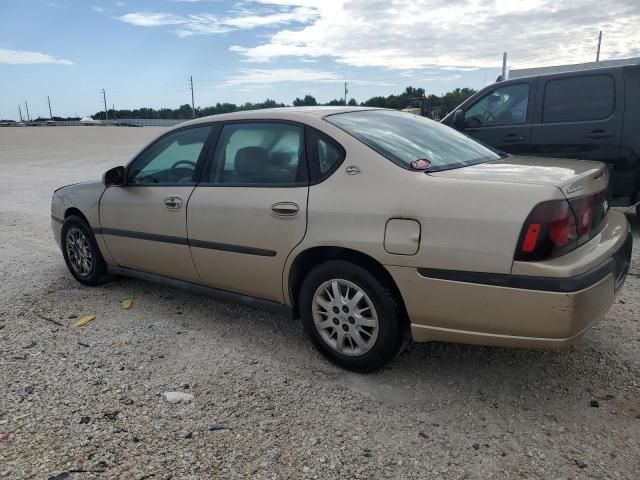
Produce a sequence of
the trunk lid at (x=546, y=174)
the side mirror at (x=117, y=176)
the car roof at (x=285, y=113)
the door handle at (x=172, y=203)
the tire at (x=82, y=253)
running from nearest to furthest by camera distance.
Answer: the trunk lid at (x=546, y=174) < the car roof at (x=285, y=113) < the door handle at (x=172, y=203) < the side mirror at (x=117, y=176) < the tire at (x=82, y=253)

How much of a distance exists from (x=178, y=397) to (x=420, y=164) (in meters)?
1.90

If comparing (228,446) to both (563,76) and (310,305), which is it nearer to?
(310,305)

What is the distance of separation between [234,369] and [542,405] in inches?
70.3

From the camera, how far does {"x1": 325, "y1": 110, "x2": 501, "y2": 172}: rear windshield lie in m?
3.08

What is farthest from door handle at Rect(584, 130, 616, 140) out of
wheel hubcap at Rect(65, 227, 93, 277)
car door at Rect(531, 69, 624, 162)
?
wheel hubcap at Rect(65, 227, 93, 277)

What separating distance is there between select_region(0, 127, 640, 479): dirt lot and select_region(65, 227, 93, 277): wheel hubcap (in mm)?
745

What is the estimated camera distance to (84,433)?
8.78 ft

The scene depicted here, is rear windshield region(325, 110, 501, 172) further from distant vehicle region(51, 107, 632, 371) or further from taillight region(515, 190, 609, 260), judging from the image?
taillight region(515, 190, 609, 260)

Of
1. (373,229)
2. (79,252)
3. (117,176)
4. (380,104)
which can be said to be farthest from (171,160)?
(380,104)

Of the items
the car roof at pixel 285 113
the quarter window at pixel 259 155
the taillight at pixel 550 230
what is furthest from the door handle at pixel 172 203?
the taillight at pixel 550 230

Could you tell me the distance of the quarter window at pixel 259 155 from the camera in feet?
10.8

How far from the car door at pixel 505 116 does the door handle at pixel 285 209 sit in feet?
14.9

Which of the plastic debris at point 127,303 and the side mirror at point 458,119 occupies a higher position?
the side mirror at point 458,119

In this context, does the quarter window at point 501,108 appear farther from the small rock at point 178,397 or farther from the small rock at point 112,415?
the small rock at point 112,415
